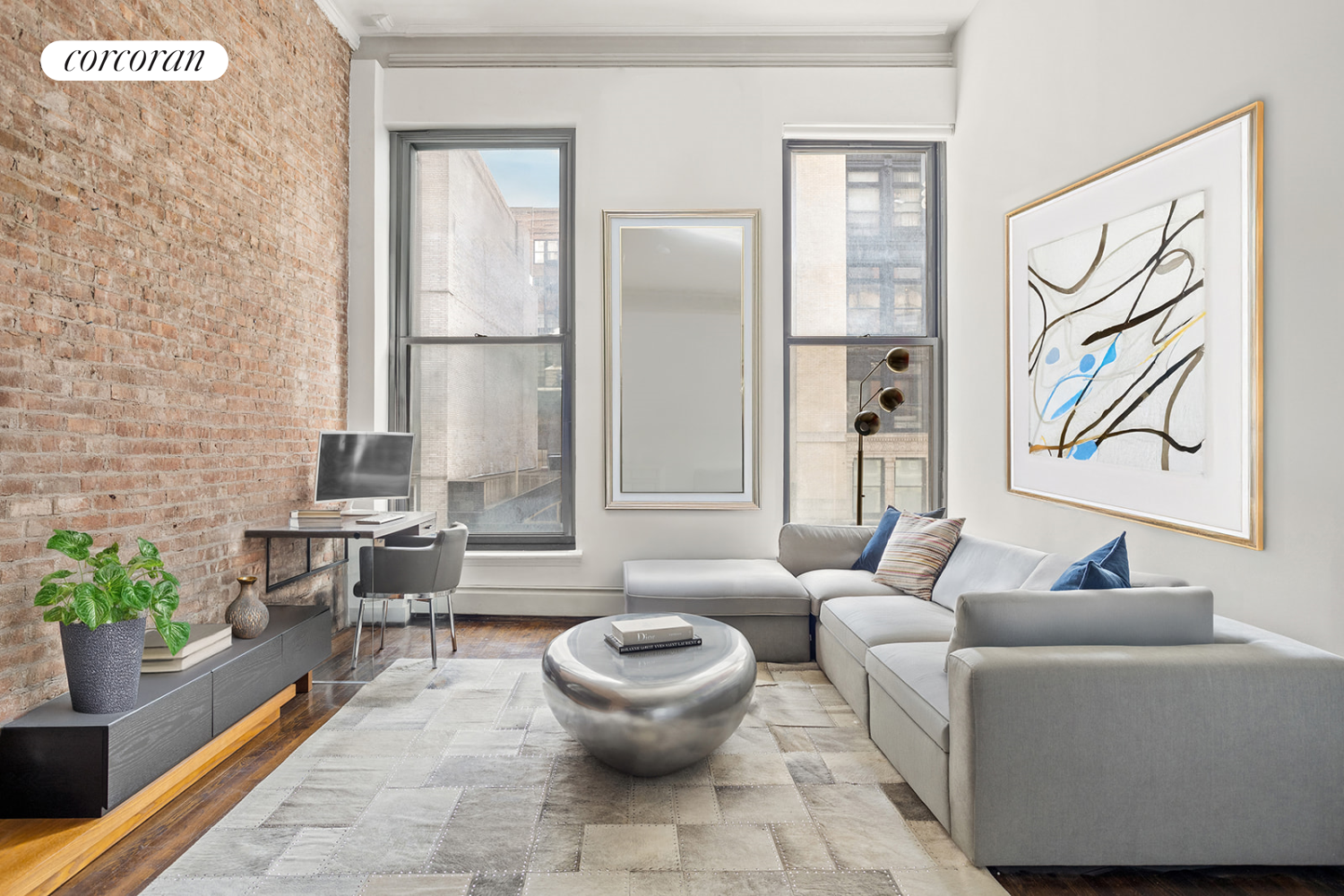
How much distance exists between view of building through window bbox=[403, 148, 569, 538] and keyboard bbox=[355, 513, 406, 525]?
795 millimetres

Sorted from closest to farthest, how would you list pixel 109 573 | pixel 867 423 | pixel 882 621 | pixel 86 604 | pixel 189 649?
pixel 86 604 → pixel 109 573 → pixel 189 649 → pixel 882 621 → pixel 867 423

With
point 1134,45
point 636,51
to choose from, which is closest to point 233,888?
point 1134,45

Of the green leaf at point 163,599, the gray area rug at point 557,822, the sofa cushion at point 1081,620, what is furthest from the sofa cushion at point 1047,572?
the green leaf at point 163,599

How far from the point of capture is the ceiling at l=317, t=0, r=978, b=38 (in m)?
4.54

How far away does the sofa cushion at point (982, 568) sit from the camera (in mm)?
3131

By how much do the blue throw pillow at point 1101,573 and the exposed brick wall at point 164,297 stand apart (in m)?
3.33

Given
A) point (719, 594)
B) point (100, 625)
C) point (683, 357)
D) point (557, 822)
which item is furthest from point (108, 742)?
point (683, 357)

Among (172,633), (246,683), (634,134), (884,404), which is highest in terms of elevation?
(634,134)

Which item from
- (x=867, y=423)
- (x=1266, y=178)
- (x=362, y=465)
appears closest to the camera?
(x=1266, y=178)

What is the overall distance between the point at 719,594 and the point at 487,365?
2.33 meters

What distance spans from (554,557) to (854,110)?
3.62 metres

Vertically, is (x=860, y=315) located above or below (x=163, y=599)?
above

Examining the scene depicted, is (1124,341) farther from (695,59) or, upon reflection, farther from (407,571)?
(407,571)

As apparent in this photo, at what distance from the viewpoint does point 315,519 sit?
3840 mm
